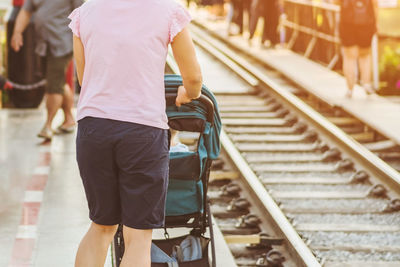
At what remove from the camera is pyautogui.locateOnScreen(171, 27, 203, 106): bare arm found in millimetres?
4277

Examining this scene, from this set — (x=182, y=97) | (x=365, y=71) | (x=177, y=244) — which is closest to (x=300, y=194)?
(x=177, y=244)

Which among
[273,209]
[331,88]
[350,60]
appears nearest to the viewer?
[273,209]

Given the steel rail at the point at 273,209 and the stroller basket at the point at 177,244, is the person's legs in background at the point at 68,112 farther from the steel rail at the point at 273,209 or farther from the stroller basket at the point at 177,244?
the stroller basket at the point at 177,244

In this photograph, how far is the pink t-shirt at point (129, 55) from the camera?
4.18 m

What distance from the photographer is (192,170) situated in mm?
5133

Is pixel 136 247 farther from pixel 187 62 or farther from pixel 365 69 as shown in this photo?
pixel 365 69

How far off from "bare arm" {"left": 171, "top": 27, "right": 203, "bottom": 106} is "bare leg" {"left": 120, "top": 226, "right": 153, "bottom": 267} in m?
0.67

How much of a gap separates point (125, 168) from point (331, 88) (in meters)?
9.68

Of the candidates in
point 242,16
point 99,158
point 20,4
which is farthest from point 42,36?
point 242,16

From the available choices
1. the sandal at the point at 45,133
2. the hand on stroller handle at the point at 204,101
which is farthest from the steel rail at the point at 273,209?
the sandal at the point at 45,133

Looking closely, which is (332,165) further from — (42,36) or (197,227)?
(197,227)

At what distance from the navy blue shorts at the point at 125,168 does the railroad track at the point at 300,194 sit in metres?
1.88

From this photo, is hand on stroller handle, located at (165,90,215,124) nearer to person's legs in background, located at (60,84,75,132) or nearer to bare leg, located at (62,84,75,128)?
bare leg, located at (62,84,75,128)

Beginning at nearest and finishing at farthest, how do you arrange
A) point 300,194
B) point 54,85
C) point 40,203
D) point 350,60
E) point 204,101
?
point 204,101, point 40,203, point 300,194, point 54,85, point 350,60
